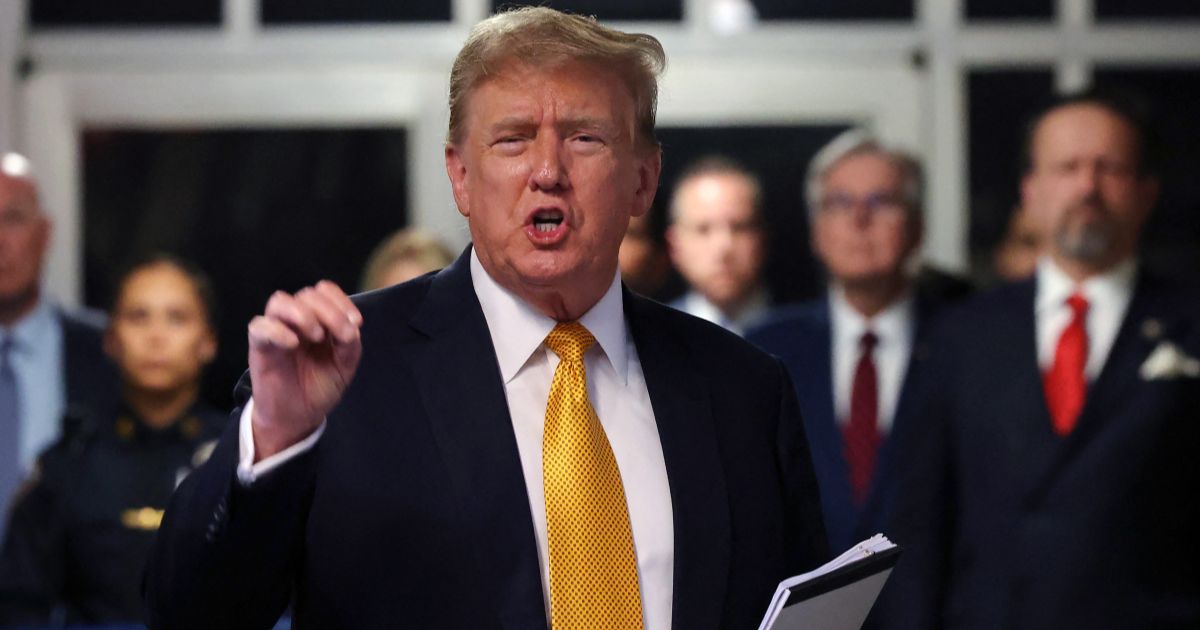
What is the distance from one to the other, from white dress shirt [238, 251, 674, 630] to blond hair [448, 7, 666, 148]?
23cm

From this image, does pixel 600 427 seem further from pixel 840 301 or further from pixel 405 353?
pixel 840 301

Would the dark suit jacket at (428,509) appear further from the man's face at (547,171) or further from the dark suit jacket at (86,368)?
the dark suit jacket at (86,368)

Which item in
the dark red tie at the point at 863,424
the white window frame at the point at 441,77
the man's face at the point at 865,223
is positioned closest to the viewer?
the dark red tie at the point at 863,424

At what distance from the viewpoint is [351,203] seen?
20.7 ft

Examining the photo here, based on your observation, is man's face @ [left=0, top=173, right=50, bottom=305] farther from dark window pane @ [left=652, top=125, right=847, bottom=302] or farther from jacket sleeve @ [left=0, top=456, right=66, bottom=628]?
dark window pane @ [left=652, top=125, right=847, bottom=302]

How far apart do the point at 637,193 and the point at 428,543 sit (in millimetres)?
556

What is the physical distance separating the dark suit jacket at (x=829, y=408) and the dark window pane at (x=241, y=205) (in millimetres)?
A: 2159

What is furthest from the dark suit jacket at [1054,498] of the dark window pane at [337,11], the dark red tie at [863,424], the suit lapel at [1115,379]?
the dark window pane at [337,11]

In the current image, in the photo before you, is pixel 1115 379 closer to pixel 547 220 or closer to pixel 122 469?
pixel 547 220

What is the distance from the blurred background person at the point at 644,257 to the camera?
190 inches

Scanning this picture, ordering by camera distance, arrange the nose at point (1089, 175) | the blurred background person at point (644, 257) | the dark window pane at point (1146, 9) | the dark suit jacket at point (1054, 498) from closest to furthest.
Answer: the dark suit jacket at point (1054, 498) < the nose at point (1089, 175) < the blurred background person at point (644, 257) < the dark window pane at point (1146, 9)

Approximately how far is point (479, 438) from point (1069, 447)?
194 cm

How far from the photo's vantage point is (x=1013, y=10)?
6488 mm

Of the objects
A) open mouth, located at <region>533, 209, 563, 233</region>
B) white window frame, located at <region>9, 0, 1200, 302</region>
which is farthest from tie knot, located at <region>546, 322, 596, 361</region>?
white window frame, located at <region>9, 0, 1200, 302</region>
